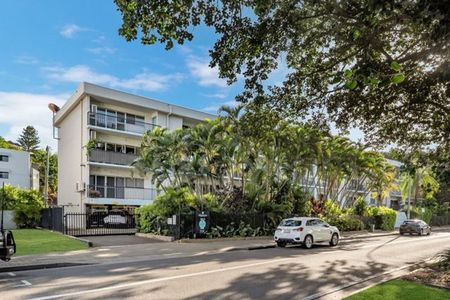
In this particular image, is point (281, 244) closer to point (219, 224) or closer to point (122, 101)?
point (219, 224)

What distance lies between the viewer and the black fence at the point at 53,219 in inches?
1001

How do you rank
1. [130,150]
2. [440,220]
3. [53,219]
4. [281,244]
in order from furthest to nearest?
[440,220] → [130,150] → [53,219] → [281,244]

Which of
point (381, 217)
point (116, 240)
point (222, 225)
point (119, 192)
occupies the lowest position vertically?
point (381, 217)

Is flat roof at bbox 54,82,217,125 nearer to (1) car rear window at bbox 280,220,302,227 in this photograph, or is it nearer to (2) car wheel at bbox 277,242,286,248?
(1) car rear window at bbox 280,220,302,227

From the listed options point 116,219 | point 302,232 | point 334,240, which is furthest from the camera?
point 116,219

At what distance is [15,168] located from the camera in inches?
1996

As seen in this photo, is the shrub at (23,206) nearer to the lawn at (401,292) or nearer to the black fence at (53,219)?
the black fence at (53,219)

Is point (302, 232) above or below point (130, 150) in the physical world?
below

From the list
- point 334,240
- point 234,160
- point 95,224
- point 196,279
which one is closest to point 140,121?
point 234,160

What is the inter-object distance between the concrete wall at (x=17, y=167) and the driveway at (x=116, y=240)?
31.3m

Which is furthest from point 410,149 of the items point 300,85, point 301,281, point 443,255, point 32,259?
point 32,259

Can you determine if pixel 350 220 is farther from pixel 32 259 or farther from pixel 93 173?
pixel 32 259

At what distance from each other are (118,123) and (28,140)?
184 feet

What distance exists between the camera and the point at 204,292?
9398 millimetres
